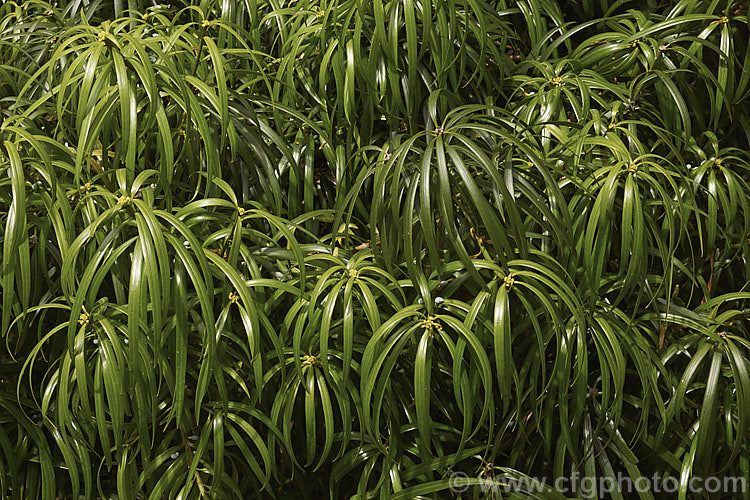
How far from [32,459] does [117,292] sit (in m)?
0.33

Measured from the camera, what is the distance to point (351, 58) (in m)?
1.27

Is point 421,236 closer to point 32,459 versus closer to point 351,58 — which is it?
point 351,58

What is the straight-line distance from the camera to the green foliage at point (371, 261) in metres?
1.06

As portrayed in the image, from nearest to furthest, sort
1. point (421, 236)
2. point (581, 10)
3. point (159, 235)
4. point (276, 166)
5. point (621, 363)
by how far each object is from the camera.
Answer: point (159, 235) → point (621, 363) → point (421, 236) → point (276, 166) → point (581, 10)

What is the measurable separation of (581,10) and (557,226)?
2.28 ft

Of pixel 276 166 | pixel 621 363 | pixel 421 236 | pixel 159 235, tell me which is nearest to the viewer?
pixel 159 235

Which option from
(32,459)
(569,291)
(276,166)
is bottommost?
(32,459)

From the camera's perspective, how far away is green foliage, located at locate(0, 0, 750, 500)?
1062 mm

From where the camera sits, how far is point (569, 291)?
109cm

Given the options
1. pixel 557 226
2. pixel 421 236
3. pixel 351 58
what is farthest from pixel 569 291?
pixel 351 58

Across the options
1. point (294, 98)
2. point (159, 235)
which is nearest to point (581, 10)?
point (294, 98)

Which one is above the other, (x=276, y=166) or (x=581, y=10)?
(x=581, y=10)

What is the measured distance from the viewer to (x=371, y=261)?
1.23m

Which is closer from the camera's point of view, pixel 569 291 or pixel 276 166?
pixel 569 291
